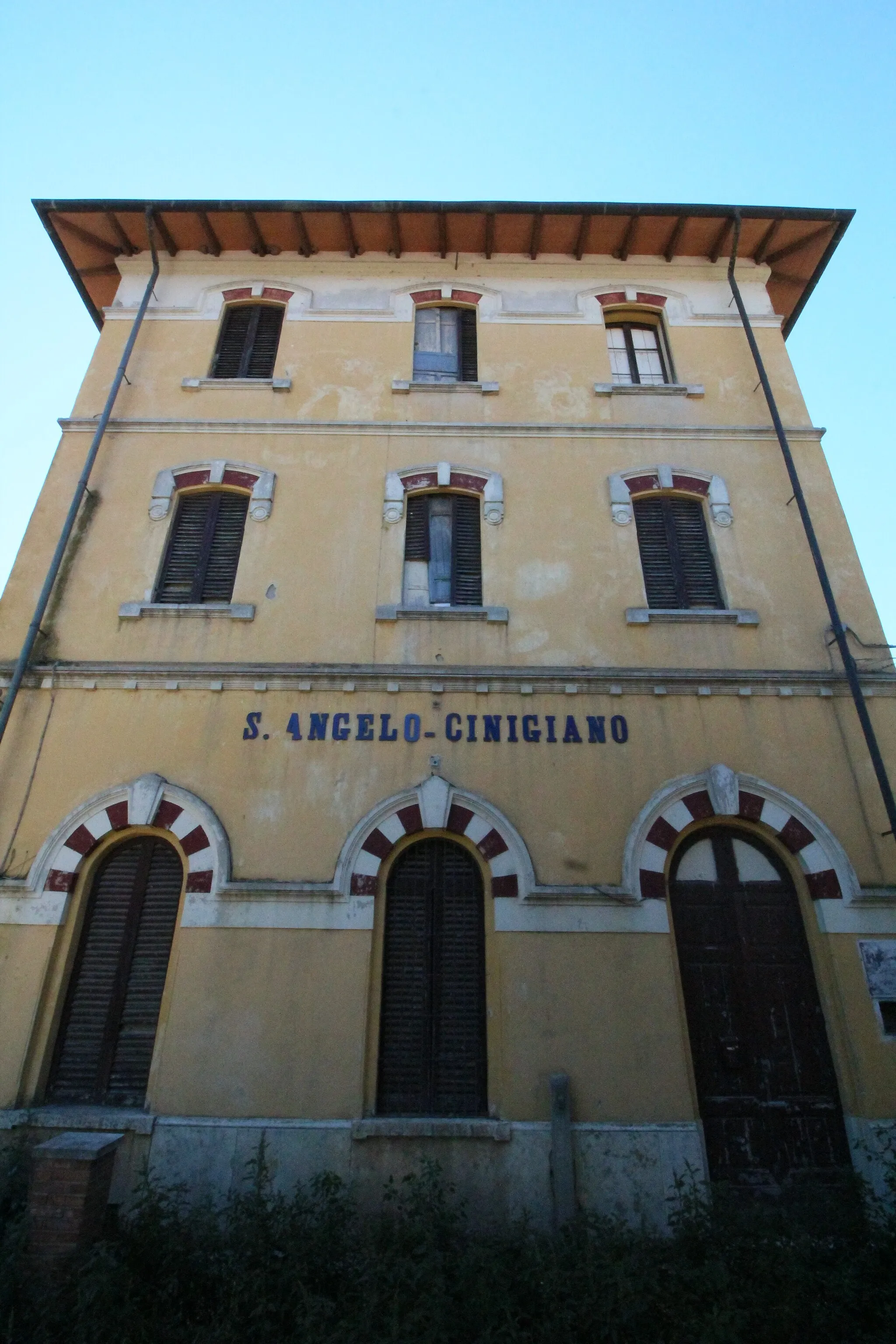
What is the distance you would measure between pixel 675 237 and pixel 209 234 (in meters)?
7.32

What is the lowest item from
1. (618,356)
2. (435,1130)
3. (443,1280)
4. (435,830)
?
(443,1280)

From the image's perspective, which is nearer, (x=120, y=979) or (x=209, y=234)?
(x=120, y=979)

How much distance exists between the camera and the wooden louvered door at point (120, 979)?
7.17 m

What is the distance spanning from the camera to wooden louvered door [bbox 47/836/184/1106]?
23.5 feet

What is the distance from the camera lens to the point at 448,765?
812cm

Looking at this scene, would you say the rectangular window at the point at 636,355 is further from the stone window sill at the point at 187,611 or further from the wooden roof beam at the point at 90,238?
the wooden roof beam at the point at 90,238

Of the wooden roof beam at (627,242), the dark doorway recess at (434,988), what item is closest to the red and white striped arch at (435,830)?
the dark doorway recess at (434,988)

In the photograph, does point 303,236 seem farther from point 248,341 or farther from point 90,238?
point 90,238

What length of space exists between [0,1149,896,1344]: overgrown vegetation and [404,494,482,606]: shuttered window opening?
20.3 ft

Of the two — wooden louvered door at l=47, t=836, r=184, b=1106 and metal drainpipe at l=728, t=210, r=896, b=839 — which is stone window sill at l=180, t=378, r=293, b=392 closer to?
wooden louvered door at l=47, t=836, r=184, b=1106

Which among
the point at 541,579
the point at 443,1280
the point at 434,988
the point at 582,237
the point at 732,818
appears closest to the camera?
the point at 443,1280

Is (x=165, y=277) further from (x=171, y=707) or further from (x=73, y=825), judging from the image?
(x=73, y=825)

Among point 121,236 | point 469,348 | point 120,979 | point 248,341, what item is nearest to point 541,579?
point 469,348

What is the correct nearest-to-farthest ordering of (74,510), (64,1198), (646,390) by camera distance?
(64,1198)
(74,510)
(646,390)
